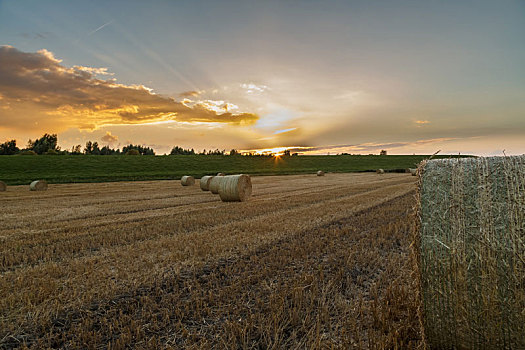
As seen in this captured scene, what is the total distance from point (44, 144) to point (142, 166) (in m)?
56.8

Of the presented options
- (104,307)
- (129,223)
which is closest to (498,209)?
(104,307)

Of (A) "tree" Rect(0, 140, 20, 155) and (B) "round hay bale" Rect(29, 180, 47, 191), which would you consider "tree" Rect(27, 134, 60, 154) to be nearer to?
(A) "tree" Rect(0, 140, 20, 155)

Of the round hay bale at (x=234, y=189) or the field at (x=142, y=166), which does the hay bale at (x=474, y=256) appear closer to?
the round hay bale at (x=234, y=189)

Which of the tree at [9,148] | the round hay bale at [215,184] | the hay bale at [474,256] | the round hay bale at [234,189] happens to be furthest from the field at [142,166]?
the hay bale at [474,256]

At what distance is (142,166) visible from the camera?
160 feet

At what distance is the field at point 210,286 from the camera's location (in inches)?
136

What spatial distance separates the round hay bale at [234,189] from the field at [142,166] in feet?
75.0

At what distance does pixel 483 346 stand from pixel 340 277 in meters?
2.21

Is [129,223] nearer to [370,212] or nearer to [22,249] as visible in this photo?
[22,249]

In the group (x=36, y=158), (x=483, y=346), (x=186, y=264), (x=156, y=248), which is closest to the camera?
(x=483, y=346)

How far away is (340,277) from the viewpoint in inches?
196

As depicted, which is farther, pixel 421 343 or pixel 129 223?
pixel 129 223

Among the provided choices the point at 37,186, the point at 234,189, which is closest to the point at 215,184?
the point at 234,189

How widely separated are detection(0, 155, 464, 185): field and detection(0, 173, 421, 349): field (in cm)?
2880
